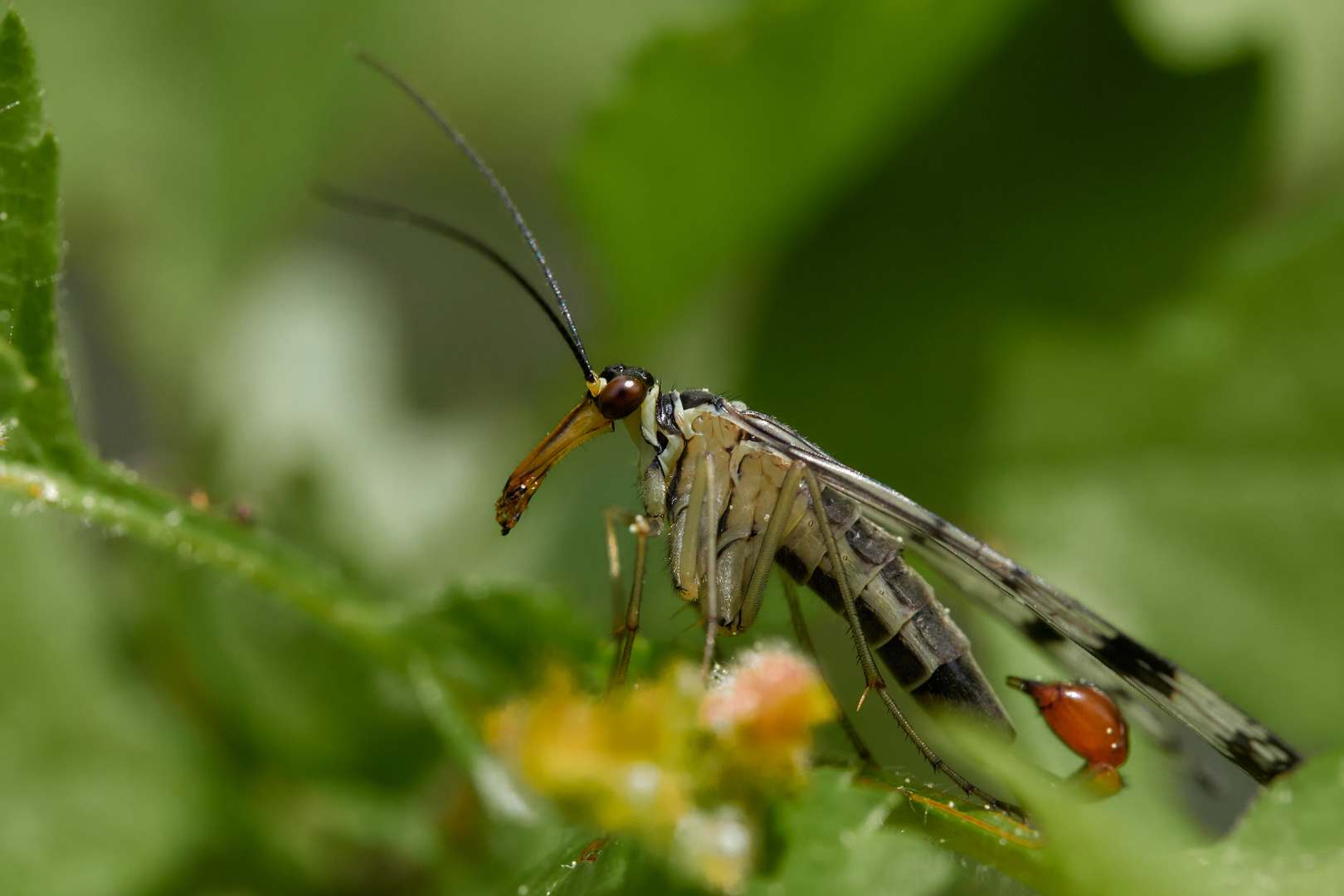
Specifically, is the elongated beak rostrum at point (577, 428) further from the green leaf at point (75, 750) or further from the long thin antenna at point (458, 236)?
the green leaf at point (75, 750)

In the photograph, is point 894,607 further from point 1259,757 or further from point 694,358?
point 694,358

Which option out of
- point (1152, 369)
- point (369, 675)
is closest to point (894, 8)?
point (1152, 369)

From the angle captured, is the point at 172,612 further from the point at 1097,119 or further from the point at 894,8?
the point at 1097,119

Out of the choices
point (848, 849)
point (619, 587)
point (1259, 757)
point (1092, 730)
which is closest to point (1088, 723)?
point (1092, 730)

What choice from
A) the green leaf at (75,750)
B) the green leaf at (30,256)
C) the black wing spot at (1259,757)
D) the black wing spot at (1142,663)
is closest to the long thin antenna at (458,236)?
the green leaf at (30,256)

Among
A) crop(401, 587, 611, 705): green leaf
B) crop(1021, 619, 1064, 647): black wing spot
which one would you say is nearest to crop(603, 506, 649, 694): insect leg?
crop(401, 587, 611, 705): green leaf
